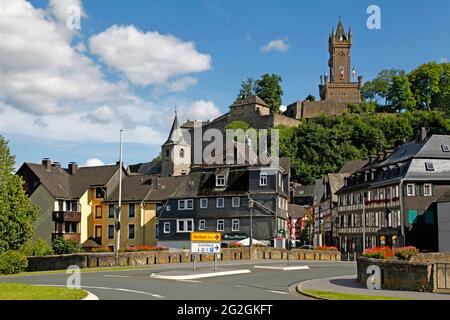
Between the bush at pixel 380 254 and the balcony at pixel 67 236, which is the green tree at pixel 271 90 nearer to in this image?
the balcony at pixel 67 236

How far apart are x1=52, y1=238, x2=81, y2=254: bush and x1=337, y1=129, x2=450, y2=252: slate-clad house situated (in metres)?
30.8

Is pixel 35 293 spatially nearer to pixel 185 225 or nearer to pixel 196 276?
pixel 196 276

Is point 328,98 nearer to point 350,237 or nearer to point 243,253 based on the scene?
point 350,237

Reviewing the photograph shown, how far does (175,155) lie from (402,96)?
2469 inches

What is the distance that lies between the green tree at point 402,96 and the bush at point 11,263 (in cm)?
12103

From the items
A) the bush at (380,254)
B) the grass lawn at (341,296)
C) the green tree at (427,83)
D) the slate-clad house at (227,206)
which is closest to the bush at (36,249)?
the slate-clad house at (227,206)

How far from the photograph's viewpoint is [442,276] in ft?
72.6

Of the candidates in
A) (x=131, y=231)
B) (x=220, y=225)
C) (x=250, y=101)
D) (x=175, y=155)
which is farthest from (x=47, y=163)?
(x=250, y=101)

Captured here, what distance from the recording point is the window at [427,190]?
59.5 meters

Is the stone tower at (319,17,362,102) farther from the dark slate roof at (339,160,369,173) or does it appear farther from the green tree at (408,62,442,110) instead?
the dark slate roof at (339,160,369,173)

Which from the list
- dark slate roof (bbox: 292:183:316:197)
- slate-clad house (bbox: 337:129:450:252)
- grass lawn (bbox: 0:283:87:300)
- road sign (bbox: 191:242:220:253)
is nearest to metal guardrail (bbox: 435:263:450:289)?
grass lawn (bbox: 0:283:87:300)

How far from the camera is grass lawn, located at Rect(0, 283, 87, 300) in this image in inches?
710

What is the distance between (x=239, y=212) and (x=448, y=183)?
67.0ft

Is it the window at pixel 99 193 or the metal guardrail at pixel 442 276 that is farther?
the window at pixel 99 193
